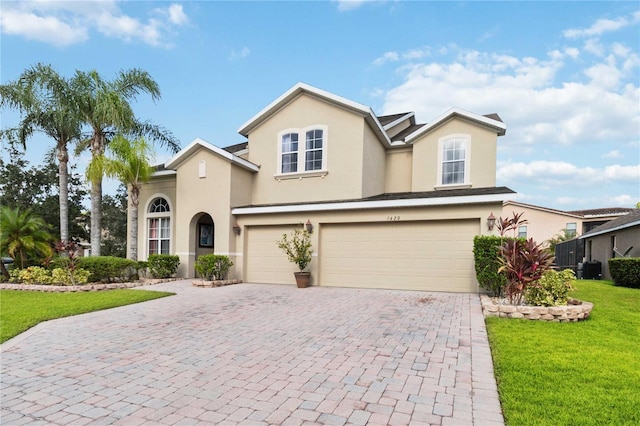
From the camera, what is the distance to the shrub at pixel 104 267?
13133mm

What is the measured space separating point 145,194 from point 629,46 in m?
A: 19.8

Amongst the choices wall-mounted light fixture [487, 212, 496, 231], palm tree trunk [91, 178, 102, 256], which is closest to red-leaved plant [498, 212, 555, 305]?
wall-mounted light fixture [487, 212, 496, 231]

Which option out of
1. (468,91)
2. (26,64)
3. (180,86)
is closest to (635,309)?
(468,91)

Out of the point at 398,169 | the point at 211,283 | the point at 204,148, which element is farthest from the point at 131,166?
the point at 398,169

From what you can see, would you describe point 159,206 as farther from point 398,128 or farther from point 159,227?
point 398,128

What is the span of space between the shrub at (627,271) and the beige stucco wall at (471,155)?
630cm

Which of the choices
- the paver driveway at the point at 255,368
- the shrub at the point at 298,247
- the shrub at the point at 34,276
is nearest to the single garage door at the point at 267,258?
the shrub at the point at 298,247

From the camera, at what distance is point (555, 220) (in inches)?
1164

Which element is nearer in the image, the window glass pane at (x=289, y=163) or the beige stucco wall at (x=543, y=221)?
the window glass pane at (x=289, y=163)

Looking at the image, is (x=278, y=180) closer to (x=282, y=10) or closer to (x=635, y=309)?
Result: (x=282, y=10)

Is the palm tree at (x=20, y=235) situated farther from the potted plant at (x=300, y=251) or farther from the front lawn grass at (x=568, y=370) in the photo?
the front lawn grass at (x=568, y=370)

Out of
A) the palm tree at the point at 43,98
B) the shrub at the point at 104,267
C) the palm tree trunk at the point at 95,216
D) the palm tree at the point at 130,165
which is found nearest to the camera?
the shrub at the point at 104,267

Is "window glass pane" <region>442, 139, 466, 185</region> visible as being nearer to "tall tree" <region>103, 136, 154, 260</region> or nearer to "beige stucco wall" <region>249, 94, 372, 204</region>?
"beige stucco wall" <region>249, 94, 372, 204</region>

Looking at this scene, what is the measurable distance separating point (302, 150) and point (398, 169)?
4.63 metres
